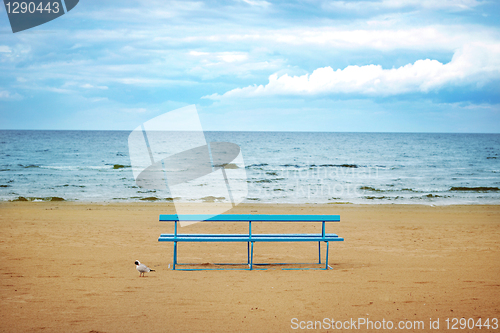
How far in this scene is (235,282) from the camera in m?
5.33

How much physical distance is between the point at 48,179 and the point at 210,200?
1263cm

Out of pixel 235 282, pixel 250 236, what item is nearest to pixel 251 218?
pixel 250 236

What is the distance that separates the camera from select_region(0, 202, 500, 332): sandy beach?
163 inches

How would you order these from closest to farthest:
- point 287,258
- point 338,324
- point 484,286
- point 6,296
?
point 338,324 → point 6,296 → point 484,286 → point 287,258

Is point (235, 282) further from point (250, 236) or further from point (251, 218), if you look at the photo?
point (251, 218)

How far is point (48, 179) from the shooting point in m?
23.7

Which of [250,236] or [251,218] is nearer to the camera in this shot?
[251,218]

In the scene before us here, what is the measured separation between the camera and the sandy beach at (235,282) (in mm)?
4129

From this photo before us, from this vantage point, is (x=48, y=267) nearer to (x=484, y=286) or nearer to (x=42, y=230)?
(x=42, y=230)

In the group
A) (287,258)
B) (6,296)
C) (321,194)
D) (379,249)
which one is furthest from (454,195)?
(6,296)

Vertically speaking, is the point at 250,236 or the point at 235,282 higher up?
the point at 250,236

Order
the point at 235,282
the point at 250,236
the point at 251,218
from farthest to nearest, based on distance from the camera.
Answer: the point at 250,236
the point at 251,218
the point at 235,282

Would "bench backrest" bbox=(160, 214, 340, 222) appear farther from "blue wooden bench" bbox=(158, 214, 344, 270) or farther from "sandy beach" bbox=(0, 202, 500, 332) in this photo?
"sandy beach" bbox=(0, 202, 500, 332)

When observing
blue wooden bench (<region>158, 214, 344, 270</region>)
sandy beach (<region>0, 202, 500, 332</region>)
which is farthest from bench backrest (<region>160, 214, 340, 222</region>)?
sandy beach (<region>0, 202, 500, 332</region>)
